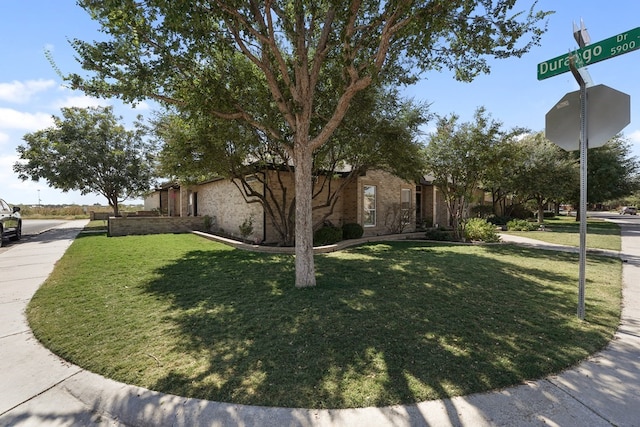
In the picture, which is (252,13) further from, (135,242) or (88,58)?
(135,242)

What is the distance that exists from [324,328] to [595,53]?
473 cm

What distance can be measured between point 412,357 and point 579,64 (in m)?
4.06

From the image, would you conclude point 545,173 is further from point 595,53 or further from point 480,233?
point 595,53

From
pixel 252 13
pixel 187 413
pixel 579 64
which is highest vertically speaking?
pixel 252 13

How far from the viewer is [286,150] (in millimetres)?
9250

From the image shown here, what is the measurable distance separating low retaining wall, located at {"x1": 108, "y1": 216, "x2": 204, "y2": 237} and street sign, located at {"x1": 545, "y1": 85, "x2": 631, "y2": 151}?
54.9 ft

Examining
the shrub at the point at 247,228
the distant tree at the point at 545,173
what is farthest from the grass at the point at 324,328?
the distant tree at the point at 545,173

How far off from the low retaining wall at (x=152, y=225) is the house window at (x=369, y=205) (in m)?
9.18

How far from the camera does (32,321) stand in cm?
469

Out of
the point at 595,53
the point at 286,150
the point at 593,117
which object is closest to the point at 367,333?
the point at 593,117

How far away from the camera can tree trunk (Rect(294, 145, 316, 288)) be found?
5926 millimetres

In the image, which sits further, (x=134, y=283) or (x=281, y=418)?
(x=134, y=283)

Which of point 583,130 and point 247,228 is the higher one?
point 583,130

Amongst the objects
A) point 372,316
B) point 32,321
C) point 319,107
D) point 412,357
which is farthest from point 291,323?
point 319,107
